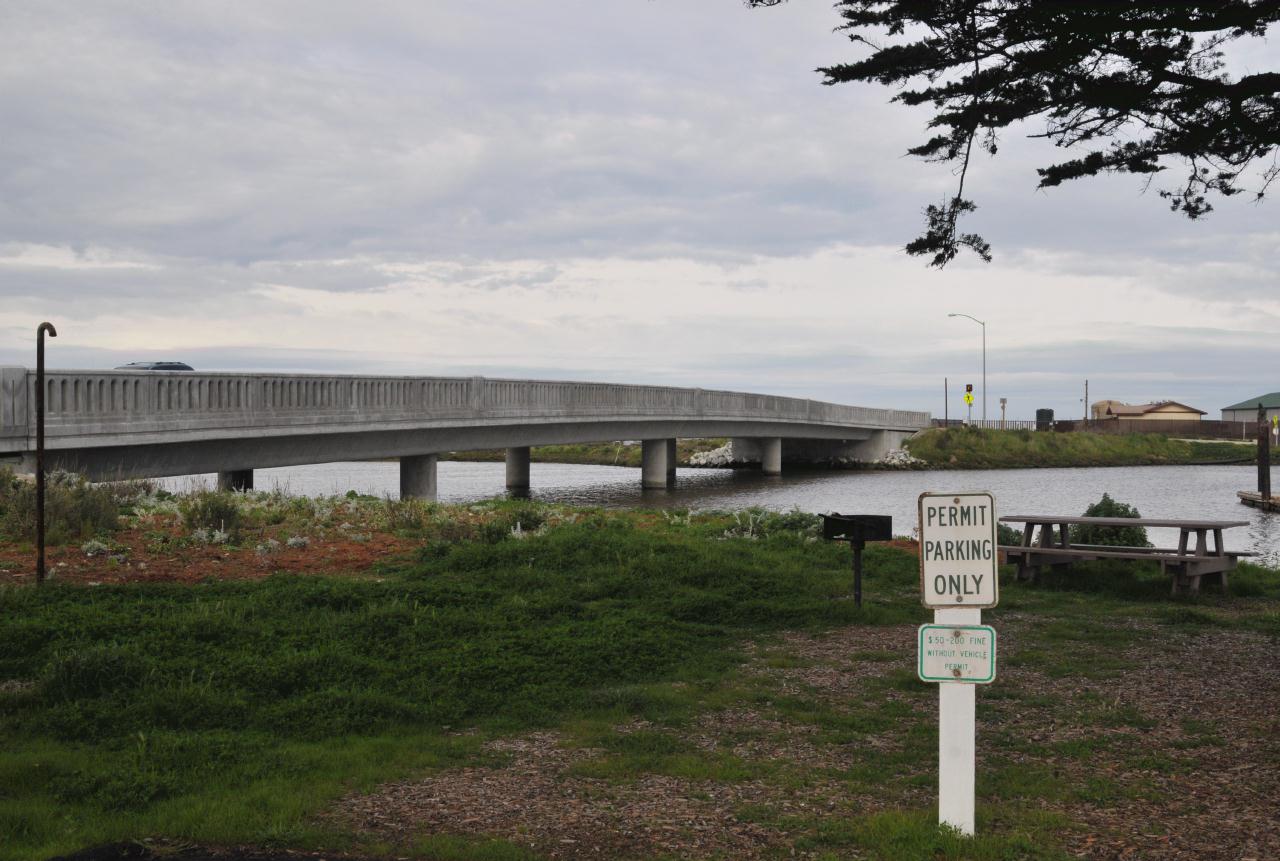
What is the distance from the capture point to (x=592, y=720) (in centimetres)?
766

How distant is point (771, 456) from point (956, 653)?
54243mm

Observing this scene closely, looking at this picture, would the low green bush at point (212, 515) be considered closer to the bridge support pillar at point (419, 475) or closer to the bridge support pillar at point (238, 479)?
the bridge support pillar at point (238, 479)

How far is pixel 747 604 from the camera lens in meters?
11.6

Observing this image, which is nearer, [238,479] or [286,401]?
[286,401]

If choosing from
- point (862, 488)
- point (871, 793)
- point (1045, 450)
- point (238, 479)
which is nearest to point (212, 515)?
point (871, 793)

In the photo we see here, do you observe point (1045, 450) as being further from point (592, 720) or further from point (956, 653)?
point (956, 653)

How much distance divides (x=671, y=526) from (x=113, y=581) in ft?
32.0

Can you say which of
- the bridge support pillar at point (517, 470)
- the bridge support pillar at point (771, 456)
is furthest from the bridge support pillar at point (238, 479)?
the bridge support pillar at point (771, 456)

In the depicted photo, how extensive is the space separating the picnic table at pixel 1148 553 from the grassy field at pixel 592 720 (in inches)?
37.7

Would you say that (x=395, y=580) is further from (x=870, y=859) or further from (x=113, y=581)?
(x=870, y=859)

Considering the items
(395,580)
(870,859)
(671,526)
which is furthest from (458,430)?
(870,859)

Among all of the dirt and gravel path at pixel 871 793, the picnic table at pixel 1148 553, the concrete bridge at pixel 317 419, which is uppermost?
the concrete bridge at pixel 317 419

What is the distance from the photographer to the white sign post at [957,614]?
5.24m

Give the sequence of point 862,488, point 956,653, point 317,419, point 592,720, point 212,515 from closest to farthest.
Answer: point 956,653 → point 592,720 → point 212,515 → point 317,419 → point 862,488
